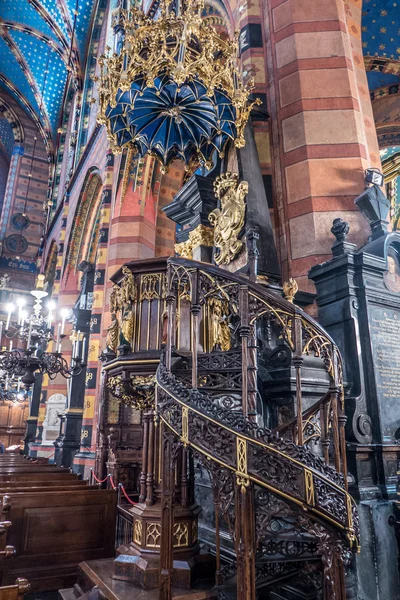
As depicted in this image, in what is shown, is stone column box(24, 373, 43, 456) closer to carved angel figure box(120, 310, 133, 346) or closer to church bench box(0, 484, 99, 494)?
church bench box(0, 484, 99, 494)

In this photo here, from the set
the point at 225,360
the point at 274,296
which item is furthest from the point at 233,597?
the point at 274,296

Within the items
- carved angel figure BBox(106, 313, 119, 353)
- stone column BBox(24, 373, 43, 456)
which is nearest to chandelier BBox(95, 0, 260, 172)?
carved angel figure BBox(106, 313, 119, 353)

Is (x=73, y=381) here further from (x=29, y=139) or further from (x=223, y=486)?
(x=29, y=139)

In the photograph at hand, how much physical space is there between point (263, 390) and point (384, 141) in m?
9.84

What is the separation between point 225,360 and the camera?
3.58 metres

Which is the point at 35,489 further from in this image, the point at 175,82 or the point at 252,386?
the point at 175,82

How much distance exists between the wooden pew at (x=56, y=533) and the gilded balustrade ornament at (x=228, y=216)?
320cm

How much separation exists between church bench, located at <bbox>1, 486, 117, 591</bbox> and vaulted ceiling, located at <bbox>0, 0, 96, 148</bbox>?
15885 millimetres

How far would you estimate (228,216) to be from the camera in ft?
17.3

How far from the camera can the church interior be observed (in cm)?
271

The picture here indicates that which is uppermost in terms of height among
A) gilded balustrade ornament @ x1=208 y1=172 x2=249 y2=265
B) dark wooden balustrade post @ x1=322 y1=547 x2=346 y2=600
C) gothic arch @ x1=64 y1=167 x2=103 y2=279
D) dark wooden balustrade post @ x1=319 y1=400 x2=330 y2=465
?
gothic arch @ x1=64 y1=167 x2=103 y2=279

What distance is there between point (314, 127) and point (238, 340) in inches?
126

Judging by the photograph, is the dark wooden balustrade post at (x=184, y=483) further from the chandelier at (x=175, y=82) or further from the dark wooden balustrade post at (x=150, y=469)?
the chandelier at (x=175, y=82)

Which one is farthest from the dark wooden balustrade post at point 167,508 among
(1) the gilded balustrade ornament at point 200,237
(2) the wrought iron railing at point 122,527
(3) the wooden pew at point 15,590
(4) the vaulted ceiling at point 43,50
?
(4) the vaulted ceiling at point 43,50
